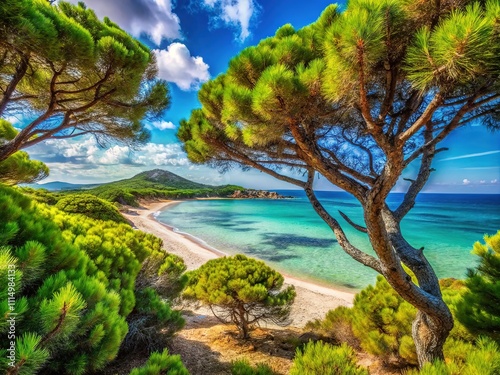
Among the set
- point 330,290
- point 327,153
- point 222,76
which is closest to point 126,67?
point 222,76

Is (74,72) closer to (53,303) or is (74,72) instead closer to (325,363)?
(53,303)

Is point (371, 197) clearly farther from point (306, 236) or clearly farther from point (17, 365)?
point (306, 236)

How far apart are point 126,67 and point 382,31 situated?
3.84 meters

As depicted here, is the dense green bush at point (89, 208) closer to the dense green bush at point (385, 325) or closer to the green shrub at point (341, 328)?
the green shrub at point (341, 328)

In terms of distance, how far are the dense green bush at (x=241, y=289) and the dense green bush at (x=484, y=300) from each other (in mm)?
2308

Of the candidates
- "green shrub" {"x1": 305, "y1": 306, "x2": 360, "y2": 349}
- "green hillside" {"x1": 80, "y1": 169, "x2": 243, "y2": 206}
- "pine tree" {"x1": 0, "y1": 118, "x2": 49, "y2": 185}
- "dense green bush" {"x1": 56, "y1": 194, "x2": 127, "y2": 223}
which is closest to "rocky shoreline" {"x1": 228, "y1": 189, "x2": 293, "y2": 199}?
"green hillside" {"x1": 80, "y1": 169, "x2": 243, "y2": 206}

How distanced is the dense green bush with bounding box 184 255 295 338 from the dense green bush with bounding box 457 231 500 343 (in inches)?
90.9

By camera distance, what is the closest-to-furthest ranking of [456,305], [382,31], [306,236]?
[382,31], [456,305], [306,236]

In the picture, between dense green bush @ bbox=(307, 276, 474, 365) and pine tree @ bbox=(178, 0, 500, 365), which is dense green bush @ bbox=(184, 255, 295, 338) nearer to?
dense green bush @ bbox=(307, 276, 474, 365)

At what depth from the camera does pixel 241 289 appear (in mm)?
3602

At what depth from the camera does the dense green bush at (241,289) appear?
3.62m

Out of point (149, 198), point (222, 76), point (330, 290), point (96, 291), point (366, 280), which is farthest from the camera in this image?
point (149, 198)

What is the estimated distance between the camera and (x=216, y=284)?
3.70 metres

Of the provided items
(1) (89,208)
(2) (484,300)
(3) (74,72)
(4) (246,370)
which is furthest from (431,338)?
(1) (89,208)
